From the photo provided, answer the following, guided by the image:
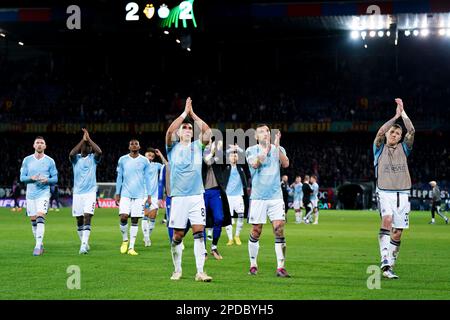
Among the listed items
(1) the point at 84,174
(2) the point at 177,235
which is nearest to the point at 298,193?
(1) the point at 84,174

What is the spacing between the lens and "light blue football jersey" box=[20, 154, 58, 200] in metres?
17.5

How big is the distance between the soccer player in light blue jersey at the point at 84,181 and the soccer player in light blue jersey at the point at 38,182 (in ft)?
2.00

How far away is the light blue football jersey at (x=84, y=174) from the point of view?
17875 mm

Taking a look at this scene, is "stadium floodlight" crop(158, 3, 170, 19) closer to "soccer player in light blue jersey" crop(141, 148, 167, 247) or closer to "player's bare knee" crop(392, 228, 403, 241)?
"soccer player in light blue jersey" crop(141, 148, 167, 247)

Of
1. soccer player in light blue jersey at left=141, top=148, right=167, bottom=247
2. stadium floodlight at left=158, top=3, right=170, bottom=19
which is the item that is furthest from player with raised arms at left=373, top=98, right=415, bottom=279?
stadium floodlight at left=158, top=3, right=170, bottom=19

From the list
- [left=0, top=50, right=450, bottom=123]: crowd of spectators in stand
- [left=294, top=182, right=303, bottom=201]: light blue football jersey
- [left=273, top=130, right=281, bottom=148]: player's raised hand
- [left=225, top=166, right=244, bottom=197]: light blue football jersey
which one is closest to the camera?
[left=273, top=130, right=281, bottom=148]: player's raised hand

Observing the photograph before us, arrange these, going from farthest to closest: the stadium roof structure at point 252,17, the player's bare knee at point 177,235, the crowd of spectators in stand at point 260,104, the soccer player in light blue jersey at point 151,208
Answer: the crowd of spectators in stand at point 260,104
the stadium roof structure at point 252,17
the soccer player in light blue jersey at point 151,208
the player's bare knee at point 177,235

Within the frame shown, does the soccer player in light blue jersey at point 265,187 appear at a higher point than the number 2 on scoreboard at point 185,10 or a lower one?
lower

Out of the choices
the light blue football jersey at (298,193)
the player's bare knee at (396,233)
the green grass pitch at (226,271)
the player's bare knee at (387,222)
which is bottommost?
the green grass pitch at (226,271)

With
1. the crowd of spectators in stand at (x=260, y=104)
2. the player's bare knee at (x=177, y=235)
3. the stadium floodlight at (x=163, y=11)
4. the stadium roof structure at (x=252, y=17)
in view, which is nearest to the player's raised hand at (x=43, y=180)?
the player's bare knee at (x=177, y=235)

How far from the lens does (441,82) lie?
5972 cm

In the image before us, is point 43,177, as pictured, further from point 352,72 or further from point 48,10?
point 352,72

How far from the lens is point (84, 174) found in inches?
704

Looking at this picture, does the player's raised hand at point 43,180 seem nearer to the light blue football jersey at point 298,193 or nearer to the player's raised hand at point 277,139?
the player's raised hand at point 277,139
